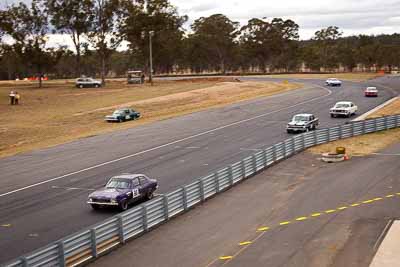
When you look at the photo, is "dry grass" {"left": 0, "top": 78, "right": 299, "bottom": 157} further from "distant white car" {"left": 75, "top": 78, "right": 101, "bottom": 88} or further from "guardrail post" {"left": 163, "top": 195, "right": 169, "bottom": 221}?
"guardrail post" {"left": 163, "top": 195, "right": 169, "bottom": 221}

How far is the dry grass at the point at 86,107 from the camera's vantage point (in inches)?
1891

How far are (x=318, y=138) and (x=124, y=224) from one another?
2241 centimetres

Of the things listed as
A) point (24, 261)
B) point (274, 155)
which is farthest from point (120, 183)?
point (274, 155)

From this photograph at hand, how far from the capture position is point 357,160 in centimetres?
3312

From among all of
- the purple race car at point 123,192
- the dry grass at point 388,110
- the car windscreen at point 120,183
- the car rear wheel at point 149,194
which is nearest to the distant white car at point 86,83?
the dry grass at point 388,110

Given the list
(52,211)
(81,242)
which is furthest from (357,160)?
(81,242)

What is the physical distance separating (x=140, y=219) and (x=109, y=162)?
14.1 m

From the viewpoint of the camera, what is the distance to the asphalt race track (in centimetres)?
2136

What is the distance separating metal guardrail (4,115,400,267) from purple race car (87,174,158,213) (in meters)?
2.04

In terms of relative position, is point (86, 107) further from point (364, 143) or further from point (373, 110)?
Result: point (364, 143)

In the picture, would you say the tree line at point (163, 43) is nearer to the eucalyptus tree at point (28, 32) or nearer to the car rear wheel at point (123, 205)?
the eucalyptus tree at point (28, 32)

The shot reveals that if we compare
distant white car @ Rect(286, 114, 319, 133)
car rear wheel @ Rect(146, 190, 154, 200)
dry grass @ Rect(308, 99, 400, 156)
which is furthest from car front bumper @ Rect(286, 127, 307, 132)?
car rear wheel @ Rect(146, 190, 154, 200)

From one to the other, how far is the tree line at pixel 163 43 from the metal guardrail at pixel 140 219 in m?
80.7

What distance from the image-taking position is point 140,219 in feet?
64.9
